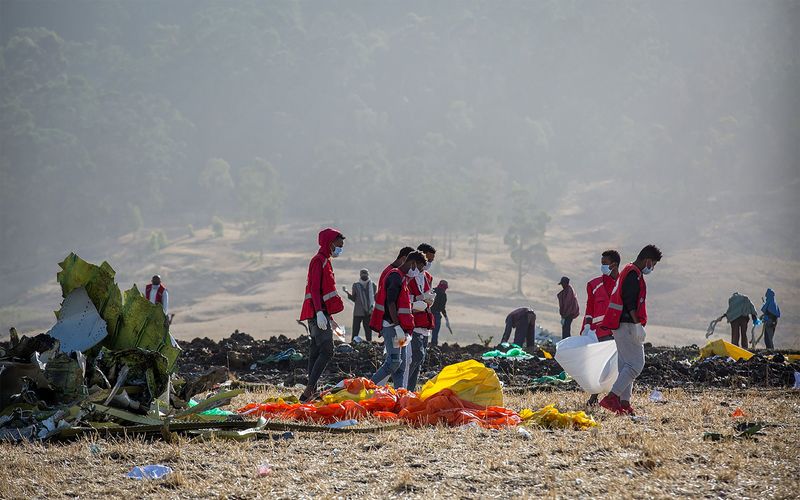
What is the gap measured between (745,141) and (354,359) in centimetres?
12056

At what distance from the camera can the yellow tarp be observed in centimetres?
1476

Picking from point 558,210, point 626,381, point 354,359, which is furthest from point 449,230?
point 626,381

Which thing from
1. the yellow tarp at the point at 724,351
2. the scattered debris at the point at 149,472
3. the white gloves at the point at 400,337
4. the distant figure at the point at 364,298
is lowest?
the scattered debris at the point at 149,472

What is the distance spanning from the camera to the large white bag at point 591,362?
9.48 meters

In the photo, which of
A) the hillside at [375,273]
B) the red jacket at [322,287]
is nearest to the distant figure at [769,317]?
the red jacket at [322,287]

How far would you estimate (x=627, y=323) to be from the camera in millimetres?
9055

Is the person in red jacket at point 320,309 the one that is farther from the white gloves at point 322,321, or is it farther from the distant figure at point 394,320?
the distant figure at point 394,320

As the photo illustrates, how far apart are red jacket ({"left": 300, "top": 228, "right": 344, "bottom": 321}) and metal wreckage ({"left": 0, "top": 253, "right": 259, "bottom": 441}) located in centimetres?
143

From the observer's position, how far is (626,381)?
9.05 metres

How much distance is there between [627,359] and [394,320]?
86.6 inches

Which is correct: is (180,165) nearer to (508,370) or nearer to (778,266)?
(778,266)

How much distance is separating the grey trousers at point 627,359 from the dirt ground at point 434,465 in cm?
126

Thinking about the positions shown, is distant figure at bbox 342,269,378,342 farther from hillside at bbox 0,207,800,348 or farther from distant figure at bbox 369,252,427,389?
hillside at bbox 0,207,800,348

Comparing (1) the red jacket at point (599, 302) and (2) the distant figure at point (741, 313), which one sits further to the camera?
(2) the distant figure at point (741, 313)
